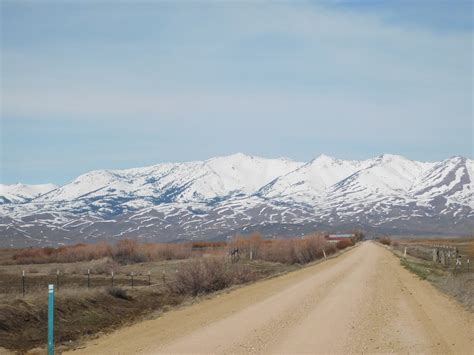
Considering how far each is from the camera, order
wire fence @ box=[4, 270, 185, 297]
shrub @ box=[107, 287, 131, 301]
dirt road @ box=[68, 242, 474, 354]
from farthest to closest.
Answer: wire fence @ box=[4, 270, 185, 297], shrub @ box=[107, 287, 131, 301], dirt road @ box=[68, 242, 474, 354]

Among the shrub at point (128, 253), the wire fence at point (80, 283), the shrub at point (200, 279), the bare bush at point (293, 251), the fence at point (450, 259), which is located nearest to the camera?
the shrub at point (200, 279)

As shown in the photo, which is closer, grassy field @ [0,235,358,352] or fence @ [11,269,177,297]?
grassy field @ [0,235,358,352]

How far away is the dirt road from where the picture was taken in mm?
15406

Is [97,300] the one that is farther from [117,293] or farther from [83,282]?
[83,282]

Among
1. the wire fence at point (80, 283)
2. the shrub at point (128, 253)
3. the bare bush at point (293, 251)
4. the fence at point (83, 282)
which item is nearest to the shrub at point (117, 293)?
the wire fence at point (80, 283)

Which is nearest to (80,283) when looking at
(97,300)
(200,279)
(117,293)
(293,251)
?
(200,279)

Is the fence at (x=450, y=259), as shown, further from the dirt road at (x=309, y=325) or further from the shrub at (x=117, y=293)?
the shrub at (x=117, y=293)

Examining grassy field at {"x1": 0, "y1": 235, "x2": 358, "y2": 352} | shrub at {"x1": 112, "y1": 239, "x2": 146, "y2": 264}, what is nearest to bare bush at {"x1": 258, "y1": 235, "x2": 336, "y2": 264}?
grassy field at {"x1": 0, "y1": 235, "x2": 358, "y2": 352}

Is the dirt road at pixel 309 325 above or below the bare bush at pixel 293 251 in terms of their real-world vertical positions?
below

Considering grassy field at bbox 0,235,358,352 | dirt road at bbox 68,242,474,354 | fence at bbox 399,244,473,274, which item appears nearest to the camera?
dirt road at bbox 68,242,474,354

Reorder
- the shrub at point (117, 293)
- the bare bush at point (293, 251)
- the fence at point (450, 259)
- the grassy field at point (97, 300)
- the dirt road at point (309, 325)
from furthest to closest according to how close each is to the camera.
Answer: the bare bush at point (293, 251)
the fence at point (450, 259)
the shrub at point (117, 293)
the grassy field at point (97, 300)
the dirt road at point (309, 325)

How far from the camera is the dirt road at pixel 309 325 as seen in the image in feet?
50.5

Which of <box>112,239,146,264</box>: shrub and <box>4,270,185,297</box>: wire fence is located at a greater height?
<box>112,239,146,264</box>: shrub

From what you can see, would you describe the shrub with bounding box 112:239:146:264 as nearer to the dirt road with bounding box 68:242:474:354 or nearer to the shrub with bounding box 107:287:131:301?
the shrub with bounding box 107:287:131:301
